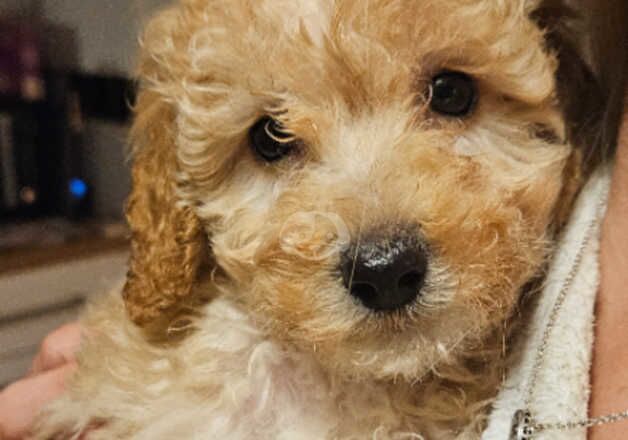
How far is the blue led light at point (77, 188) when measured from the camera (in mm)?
4336

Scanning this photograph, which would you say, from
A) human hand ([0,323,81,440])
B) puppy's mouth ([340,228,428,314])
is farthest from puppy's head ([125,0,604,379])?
human hand ([0,323,81,440])

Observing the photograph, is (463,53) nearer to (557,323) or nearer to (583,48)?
(583,48)

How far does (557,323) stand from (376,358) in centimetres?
27

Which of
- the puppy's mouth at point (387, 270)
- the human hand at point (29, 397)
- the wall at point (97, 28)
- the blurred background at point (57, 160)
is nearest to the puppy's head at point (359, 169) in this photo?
the puppy's mouth at point (387, 270)

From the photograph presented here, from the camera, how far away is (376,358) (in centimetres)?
117

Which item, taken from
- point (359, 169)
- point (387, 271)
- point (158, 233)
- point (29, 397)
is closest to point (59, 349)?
point (29, 397)

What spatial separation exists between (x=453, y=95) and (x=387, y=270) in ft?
1.40

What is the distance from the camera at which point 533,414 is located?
1081 millimetres

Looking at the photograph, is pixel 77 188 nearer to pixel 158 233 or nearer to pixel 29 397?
pixel 29 397

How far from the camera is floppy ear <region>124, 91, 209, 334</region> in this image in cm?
148

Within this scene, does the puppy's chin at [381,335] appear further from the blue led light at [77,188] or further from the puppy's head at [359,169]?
the blue led light at [77,188]

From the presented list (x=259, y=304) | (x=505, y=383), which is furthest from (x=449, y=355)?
(x=259, y=304)

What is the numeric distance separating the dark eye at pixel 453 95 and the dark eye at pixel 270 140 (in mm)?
266

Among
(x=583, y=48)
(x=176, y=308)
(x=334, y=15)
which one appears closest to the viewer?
(x=334, y=15)
